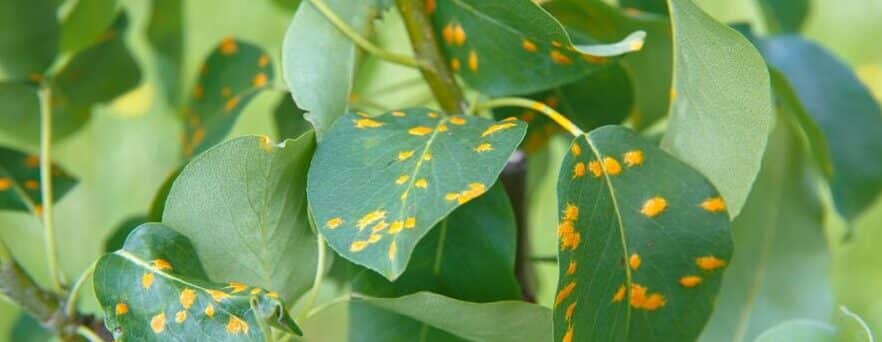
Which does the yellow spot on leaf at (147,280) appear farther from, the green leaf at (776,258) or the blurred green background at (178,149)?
the blurred green background at (178,149)

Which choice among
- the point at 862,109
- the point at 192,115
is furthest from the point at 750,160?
the point at 192,115

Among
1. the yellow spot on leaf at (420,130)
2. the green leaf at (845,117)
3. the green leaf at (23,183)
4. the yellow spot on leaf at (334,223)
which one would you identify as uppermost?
the yellow spot on leaf at (420,130)

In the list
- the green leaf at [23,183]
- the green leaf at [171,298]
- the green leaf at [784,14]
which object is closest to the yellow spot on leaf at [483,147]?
the green leaf at [171,298]

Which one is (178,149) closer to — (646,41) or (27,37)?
(27,37)

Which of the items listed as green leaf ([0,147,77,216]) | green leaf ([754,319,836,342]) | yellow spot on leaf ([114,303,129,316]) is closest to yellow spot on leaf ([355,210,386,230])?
yellow spot on leaf ([114,303,129,316])

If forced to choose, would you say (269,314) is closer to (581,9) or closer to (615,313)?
(615,313)

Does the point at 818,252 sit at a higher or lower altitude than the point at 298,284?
lower

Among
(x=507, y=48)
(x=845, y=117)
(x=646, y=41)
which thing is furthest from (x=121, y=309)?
(x=845, y=117)
